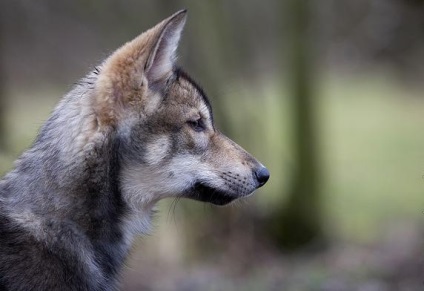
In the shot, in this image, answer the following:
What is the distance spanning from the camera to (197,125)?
5375 millimetres

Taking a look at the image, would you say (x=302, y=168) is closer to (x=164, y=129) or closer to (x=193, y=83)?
(x=193, y=83)

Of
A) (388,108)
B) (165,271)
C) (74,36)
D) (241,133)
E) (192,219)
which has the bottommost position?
(165,271)

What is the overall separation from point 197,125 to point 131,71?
0.62 m

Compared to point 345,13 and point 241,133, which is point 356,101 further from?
point 241,133

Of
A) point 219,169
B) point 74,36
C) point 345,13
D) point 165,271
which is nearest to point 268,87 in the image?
point 345,13

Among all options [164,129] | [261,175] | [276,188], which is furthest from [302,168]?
[164,129]

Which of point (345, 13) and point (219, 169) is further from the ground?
point (345, 13)

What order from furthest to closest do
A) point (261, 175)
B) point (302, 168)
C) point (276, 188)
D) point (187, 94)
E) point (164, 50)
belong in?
point (276, 188), point (302, 168), point (261, 175), point (187, 94), point (164, 50)

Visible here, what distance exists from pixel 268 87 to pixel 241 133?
9.50m

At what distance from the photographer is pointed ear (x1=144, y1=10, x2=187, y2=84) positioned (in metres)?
5.00

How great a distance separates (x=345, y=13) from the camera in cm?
2083

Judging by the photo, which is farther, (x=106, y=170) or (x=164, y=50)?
(x=164, y=50)

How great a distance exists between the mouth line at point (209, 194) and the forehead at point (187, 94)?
47 centimetres

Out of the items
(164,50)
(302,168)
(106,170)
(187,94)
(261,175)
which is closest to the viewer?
(106,170)
